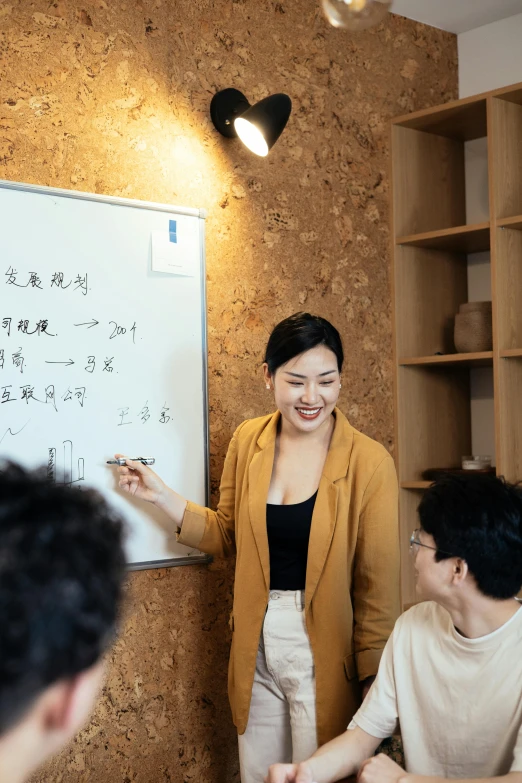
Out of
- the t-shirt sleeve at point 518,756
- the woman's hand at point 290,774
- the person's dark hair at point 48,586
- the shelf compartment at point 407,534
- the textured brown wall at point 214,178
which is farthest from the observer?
the shelf compartment at point 407,534

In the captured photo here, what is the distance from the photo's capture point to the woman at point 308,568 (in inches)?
82.0

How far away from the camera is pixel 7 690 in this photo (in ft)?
1.98

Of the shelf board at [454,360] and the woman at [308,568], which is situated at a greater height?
the shelf board at [454,360]

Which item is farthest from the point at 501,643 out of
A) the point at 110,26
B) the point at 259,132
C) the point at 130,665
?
the point at 110,26

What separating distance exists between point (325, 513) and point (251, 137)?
3.71ft

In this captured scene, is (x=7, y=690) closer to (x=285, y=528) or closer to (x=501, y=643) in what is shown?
(x=501, y=643)

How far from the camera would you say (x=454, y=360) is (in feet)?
9.72

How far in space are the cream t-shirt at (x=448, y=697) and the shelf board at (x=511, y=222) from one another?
4.95 feet

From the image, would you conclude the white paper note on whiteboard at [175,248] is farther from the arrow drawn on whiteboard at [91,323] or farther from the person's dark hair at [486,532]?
the person's dark hair at [486,532]

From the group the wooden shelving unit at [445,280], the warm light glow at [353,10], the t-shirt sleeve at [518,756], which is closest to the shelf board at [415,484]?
the wooden shelving unit at [445,280]

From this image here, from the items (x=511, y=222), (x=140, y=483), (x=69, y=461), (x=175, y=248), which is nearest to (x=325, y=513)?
(x=140, y=483)

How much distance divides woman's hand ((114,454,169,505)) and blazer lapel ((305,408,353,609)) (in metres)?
0.44

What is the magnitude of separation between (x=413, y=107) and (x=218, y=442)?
60.6 inches

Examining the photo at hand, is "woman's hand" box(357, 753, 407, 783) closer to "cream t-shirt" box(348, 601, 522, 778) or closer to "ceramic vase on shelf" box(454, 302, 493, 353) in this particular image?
"cream t-shirt" box(348, 601, 522, 778)
